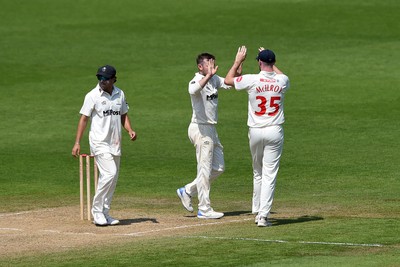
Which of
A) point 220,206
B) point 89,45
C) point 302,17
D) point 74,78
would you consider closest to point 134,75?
point 74,78

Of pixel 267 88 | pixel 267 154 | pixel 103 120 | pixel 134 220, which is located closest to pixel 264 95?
pixel 267 88

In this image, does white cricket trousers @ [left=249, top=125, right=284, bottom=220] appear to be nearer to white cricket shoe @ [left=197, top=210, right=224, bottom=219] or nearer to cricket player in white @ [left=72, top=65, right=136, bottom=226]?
white cricket shoe @ [left=197, top=210, right=224, bottom=219]

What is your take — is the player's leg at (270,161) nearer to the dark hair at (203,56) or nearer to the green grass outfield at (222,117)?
the green grass outfield at (222,117)

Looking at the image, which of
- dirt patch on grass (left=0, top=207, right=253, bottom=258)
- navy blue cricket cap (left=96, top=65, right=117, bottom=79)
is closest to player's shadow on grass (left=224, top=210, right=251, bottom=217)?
dirt patch on grass (left=0, top=207, right=253, bottom=258)

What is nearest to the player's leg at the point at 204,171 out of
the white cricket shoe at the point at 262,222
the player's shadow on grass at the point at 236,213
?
the player's shadow on grass at the point at 236,213

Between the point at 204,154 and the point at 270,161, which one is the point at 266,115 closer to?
the point at 270,161

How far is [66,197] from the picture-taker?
1941 centimetres

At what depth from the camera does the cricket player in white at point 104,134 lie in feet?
53.0

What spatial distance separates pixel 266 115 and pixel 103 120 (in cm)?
233

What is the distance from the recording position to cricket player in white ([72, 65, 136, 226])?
16141mm

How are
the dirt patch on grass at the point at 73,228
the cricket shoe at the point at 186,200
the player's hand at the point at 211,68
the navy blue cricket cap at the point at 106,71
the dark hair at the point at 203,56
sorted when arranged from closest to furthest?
the dirt patch on grass at the point at 73,228
the navy blue cricket cap at the point at 106,71
the player's hand at the point at 211,68
the dark hair at the point at 203,56
the cricket shoe at the point at 186,200

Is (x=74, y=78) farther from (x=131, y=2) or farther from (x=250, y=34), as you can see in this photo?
(x=131, y=2)

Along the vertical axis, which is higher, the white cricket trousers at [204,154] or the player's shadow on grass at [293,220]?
the white cricket trousers at [204,154]

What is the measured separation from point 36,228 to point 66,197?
3337mm
